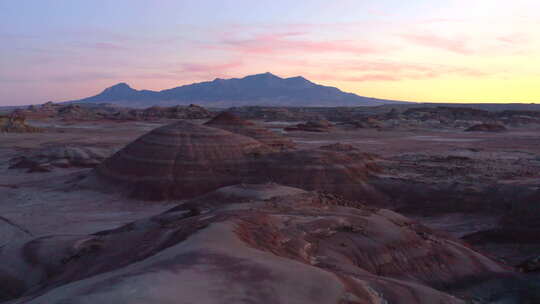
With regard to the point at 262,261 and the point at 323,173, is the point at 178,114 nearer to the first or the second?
the point at 323,173

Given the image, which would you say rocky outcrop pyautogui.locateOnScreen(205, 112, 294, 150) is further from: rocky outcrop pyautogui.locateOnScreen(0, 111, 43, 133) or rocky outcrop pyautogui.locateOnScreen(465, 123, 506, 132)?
rocky outcrop pyautogui.locateOnScreen(465, 123, 506, 132)

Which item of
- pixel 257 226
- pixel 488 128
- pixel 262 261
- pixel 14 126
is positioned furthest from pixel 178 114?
pixel 262 261

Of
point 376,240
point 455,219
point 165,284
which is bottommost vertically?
point 455,219

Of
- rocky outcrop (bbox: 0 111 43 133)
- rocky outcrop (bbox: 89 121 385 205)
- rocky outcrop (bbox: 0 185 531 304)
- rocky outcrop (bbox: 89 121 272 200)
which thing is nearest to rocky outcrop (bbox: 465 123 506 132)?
rocky outcrop (bbox: 89 121 385 205)

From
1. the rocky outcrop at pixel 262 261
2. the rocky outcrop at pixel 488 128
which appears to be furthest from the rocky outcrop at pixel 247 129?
the rocky outcrop at pixel 488 128

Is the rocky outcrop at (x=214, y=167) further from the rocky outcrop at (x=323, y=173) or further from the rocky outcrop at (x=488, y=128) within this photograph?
the rocky outcrop at (x=488, y=128)

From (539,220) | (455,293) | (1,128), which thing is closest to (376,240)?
(455,293)

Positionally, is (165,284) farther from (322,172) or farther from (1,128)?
(1,128)
